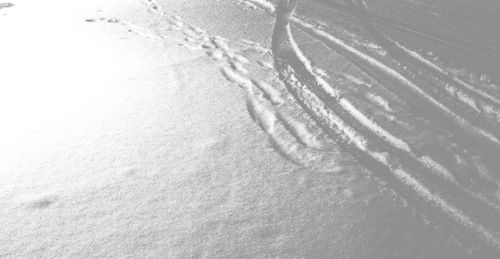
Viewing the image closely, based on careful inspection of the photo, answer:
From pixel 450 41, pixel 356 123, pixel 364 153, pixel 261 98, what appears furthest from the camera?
pixel 450 41

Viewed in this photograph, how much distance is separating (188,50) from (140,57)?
0.49 metres

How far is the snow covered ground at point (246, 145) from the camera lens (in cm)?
220

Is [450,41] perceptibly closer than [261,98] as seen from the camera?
No

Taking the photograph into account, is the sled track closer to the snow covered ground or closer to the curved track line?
the snow covered ground

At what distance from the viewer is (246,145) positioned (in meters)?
2.88

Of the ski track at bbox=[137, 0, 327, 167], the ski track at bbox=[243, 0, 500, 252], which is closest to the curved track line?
the ski track at bbox=[243, 0, 500, 252]

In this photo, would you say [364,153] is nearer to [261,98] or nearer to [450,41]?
[261,98]

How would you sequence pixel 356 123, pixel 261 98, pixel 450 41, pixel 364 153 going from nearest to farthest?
pixel 364 153
pixel 356 123
pixel 261 98
pixel 450 41

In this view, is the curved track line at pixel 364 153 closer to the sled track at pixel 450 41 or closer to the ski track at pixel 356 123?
the ski track at pixel 356 123

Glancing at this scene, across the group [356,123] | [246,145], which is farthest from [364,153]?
[246,145]

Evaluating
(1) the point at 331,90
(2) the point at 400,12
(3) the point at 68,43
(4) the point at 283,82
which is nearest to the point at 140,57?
(3) the point at 68,43

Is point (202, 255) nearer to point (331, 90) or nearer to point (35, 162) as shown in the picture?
point (35, 162)

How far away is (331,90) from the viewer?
11.6 ft

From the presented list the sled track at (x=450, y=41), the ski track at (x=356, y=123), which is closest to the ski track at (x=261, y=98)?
the ski track at (x=356, y=123)
